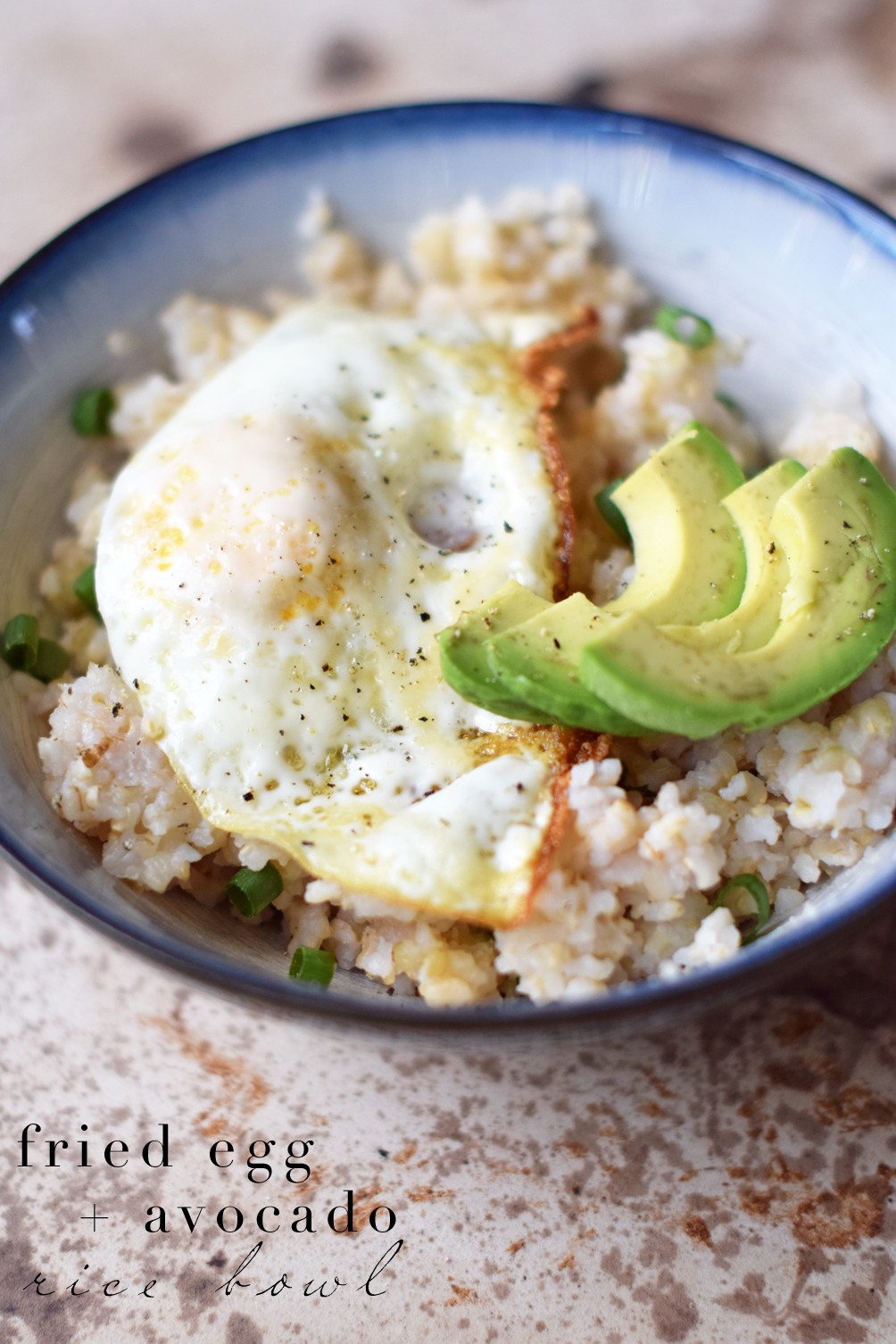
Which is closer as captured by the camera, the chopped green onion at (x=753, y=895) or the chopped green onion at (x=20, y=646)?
the chopped green onion at (x=753, y=895)

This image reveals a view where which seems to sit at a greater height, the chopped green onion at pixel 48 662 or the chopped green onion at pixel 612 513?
the chopped green onion at pixel 612 513

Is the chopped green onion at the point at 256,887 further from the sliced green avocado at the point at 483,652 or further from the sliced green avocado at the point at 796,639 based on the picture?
the sliced green avocado at the point at 796,639

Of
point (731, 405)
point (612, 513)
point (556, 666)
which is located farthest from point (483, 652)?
point (731, 405)

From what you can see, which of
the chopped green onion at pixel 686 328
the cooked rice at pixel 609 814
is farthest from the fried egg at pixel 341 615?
the chopped green onion at pixel 686 328

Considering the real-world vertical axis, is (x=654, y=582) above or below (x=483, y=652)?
above

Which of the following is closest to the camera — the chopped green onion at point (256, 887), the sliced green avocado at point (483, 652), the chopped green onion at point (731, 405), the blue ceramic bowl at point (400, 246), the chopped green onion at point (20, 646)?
the sliced green avocado at point (483, 652)

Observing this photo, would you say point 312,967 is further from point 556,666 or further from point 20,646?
point 20,646

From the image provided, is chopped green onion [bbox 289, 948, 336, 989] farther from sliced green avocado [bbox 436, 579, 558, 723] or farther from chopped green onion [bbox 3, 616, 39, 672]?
chopped green onion [bbox 3, 616, 39, 672]
